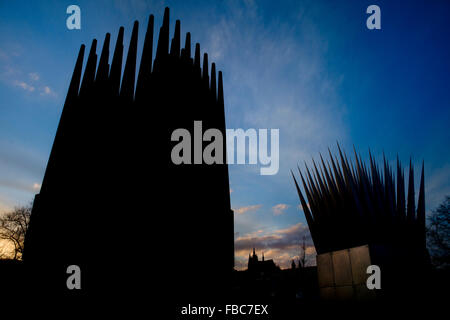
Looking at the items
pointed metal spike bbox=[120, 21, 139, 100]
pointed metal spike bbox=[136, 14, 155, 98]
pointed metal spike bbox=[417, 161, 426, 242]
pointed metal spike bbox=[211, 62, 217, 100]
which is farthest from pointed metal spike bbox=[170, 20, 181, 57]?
pointed metal spike bbox=[417, 161, 426, 242]

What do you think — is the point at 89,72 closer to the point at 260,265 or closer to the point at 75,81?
the point at 75,81

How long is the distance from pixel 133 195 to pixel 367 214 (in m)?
6.98

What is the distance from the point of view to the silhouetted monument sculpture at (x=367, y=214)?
6.61 m

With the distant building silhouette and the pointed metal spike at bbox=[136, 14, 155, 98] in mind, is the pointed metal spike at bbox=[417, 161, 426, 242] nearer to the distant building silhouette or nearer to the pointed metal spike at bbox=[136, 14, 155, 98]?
the pointed metal spike at bbox=[136, 14, 155, 98]

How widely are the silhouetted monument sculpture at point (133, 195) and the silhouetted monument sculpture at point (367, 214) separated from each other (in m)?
3.16

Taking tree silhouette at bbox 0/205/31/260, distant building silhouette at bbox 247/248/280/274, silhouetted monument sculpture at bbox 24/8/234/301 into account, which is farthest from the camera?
distant building silhouette at bbox 247/248/280/274

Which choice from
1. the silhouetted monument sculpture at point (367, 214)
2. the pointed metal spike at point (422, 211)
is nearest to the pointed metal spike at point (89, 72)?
the silhouetted monument sculpture at point (367, 214)

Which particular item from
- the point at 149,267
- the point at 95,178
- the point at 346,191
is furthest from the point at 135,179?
the point at 346,191

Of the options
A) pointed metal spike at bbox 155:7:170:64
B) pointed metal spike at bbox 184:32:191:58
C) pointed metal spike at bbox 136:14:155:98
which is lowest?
pointed metal spike at bbox 136:14:155:98

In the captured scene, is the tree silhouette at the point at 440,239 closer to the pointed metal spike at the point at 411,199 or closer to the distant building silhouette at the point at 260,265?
the pointed metal spike at the point at 411,199

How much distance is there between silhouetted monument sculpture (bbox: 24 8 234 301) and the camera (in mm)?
6297

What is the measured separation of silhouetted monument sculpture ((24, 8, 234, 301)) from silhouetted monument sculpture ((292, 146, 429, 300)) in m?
3.16

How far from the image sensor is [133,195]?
263 inches
